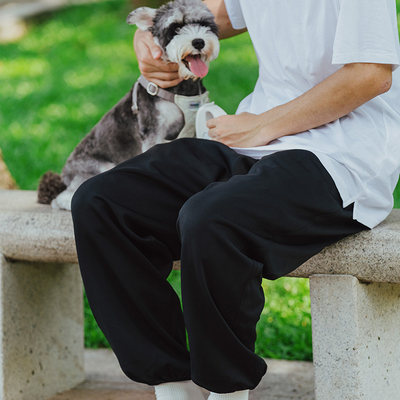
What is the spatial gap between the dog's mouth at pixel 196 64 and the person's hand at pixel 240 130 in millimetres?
250

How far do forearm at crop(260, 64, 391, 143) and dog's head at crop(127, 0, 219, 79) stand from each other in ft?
1.35

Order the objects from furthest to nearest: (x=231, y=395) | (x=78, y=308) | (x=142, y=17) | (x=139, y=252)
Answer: (x=78, y=308) → (x=142, y=17) → (x=139, y=252) → (x=231, y=395)

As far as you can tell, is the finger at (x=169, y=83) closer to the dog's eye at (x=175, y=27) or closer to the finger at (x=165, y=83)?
the finger at (x=165, y=83)

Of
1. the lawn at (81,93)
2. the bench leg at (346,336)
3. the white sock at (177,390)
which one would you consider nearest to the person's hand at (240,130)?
the bench leg at (346,336)

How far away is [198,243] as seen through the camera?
2.19 meters

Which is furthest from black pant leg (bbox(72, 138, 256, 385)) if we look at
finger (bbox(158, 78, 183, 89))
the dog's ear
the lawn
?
the lawn

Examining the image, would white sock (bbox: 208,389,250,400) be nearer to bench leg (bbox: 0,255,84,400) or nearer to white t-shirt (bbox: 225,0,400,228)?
white t-shirt (bbox: 225,0,400,228)

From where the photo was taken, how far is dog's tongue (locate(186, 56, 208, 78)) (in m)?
2.93

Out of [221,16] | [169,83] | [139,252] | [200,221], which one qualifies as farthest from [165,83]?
[200,221]

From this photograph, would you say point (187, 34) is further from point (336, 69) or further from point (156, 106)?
point (336, 69)

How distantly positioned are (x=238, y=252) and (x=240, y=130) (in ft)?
2.05

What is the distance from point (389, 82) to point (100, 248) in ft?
3.27

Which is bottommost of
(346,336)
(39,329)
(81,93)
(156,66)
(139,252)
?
(81,93)

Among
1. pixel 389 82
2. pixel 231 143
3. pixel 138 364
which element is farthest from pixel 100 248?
pixel 389 82
